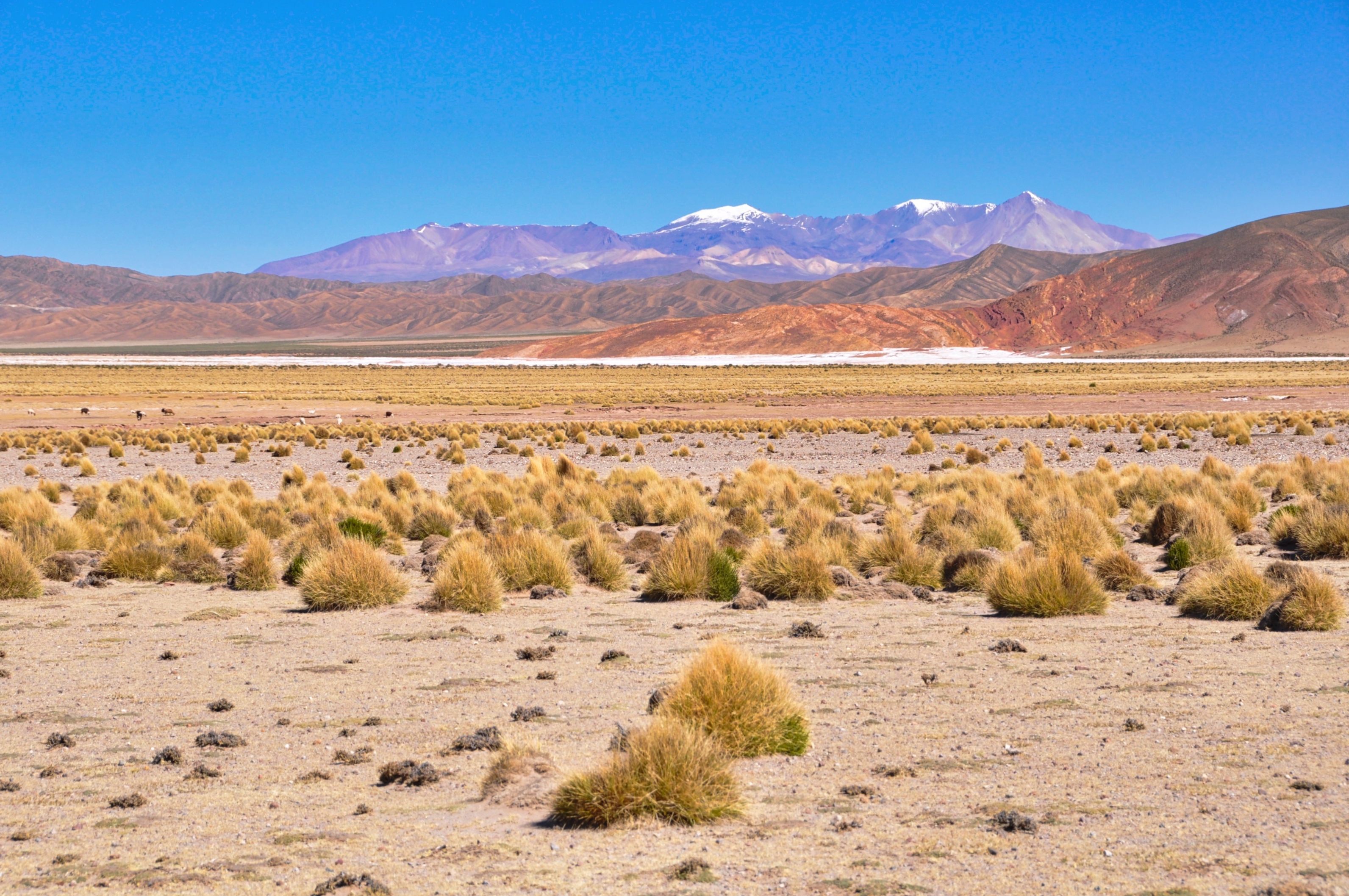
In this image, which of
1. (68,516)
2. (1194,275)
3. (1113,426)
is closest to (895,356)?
(1194,275)

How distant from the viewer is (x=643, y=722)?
744 centimetres

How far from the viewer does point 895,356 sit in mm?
129375

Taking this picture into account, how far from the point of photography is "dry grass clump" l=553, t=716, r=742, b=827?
18.8 feet

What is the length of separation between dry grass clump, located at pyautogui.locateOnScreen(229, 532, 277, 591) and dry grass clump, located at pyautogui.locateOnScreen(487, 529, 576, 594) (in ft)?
7.88

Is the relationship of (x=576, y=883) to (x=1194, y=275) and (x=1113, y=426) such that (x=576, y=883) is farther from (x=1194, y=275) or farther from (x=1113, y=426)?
(x=1194, y=275)

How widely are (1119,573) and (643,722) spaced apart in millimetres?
6881

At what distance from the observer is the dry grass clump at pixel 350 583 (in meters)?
11.9

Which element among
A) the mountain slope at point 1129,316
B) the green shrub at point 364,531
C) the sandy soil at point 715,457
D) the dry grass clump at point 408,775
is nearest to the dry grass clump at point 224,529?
the green shrub at point 364,531

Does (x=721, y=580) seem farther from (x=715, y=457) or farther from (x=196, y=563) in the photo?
(x=715, y=457)

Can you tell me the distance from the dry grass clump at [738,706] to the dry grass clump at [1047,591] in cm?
461

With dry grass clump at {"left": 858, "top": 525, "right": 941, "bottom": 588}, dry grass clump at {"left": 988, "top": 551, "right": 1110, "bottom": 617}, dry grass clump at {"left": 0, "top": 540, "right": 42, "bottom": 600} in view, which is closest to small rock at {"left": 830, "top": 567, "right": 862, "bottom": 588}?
dry grass clump at {"left": 858, "top": 525, "right": 941, "bottom": 588}

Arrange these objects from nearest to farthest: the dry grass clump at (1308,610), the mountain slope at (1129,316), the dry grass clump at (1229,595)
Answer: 1. the dry grass clump at (1308,610)
2. the dry grass clump at (1229,595)
3. the mountain slope at (1129,316)

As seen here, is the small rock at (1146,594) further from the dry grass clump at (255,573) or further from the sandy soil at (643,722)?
the dry grass clump at (255,573)

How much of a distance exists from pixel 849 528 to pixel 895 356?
116 m
